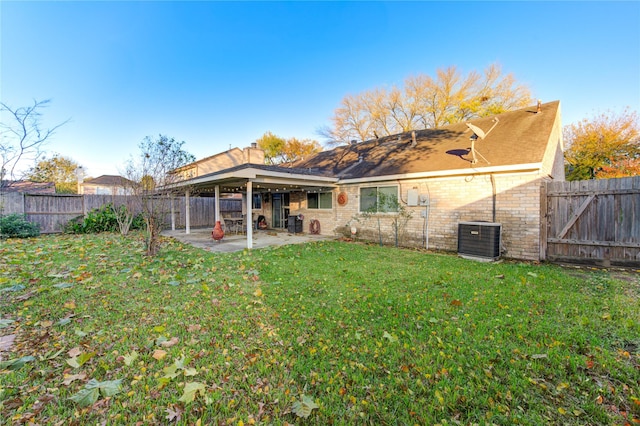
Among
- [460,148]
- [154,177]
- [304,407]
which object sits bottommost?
[304,407]

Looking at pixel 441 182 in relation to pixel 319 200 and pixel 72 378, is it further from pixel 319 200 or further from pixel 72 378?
pixel 72 378

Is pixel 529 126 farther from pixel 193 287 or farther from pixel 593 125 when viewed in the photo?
pixel 593 125

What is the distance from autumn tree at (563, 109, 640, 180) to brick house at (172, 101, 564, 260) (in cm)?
868

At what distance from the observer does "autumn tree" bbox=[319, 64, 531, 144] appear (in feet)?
61.6

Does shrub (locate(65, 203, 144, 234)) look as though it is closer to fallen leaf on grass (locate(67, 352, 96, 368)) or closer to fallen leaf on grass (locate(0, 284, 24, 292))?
fallen leaf on grass (locate(0, 284, 24, 292))

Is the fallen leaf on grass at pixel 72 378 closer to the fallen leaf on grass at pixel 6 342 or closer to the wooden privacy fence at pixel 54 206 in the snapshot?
the fallen leaf on grass at pixel 6 342

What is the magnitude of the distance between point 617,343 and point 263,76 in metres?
14.1

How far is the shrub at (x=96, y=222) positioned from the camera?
37.2ft

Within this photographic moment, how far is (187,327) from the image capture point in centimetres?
301

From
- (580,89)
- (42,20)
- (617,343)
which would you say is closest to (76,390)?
(617,343)

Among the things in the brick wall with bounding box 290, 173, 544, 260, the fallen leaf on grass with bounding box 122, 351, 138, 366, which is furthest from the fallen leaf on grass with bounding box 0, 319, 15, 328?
the brick wall with bounding box 290, 173, 544, 260

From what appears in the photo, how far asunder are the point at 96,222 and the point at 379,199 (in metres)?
12.1

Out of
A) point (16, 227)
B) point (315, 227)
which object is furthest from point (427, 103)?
point (16, 227)

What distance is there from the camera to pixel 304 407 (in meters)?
1.84
